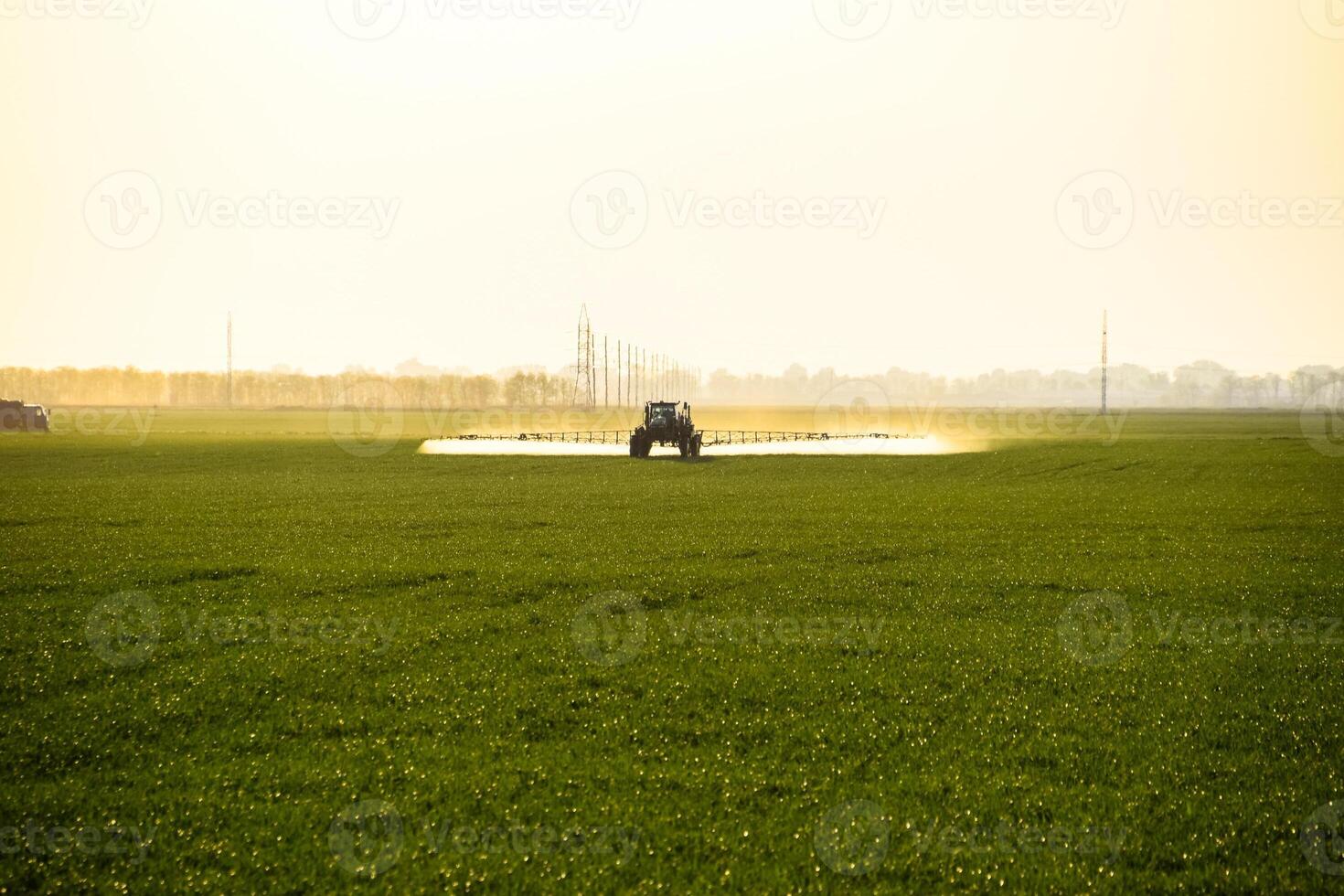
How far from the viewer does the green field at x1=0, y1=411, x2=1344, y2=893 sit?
740 centimetres

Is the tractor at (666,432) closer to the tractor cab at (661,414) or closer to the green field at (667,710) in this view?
the tractor cab at (661,414)

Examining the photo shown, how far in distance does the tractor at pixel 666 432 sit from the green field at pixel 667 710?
103 ft

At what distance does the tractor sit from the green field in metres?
31.5

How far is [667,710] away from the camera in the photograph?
1044cm

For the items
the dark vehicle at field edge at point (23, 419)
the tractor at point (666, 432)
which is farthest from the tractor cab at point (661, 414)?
the dark vehicle at field edge at point (23, 419)

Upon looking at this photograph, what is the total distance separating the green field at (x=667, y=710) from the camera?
24.3 ft

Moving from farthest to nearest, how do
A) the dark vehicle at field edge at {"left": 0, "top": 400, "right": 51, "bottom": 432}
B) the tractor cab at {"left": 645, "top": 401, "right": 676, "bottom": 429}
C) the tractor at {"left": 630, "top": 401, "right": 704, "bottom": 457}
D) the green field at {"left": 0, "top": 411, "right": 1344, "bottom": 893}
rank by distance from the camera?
1. the dark vehicle at field edge at {"left": 0, "top": 400, "right": 51, "bottom": 432}
2. the tractor cab at {"left": 645, "top": 401, "right": 676, "bottom": 429}
3. the tractor at {"left": 630, "top": 401, "right": 704, "bottom": 457}
4. the green field at {"left": 0, "top": 411, "right": 1344, "bottom": 893}

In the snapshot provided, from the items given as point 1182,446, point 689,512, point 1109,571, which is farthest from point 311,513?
point 1182,446

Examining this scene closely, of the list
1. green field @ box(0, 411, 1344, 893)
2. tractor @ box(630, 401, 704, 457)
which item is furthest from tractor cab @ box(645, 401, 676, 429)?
green field @ box(0, 411, 1344, 893)

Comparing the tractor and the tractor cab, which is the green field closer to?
the tractor

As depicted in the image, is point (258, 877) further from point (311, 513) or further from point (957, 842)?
point (311, 513)

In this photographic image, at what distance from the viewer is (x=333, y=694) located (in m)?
11.0

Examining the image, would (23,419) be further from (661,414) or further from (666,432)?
(666,432)

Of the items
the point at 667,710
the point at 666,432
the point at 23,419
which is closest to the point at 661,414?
the point at 666,432
